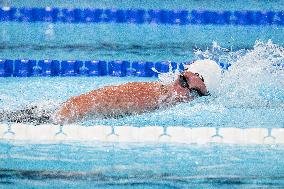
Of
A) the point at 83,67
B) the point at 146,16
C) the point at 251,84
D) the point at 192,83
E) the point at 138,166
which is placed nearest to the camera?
the point at 138,166

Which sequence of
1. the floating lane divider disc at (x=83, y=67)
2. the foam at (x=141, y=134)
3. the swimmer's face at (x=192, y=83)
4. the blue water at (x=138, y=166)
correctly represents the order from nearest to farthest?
the blue water at (x=138, y=166) < the foam at (x=141, y=134) < the swimmer's face at (x=192, y=83) < the floating lane divider disc at (x=83, y=67)

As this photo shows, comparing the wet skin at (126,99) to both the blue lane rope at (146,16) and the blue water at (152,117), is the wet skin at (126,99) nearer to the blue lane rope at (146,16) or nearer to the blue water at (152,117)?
the blue water at (152,117)

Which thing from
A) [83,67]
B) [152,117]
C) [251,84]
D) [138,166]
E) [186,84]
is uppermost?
[83,67]

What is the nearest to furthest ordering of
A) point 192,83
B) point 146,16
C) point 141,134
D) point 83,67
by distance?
point 141,134
point 192,83
point 83,67
point 146,16

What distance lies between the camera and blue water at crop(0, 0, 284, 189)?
2775 mm

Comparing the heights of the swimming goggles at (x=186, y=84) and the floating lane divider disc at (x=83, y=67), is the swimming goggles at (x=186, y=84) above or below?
below

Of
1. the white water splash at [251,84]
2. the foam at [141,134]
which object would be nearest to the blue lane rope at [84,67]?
the white water splash at [251,84]

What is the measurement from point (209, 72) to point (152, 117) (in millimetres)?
393

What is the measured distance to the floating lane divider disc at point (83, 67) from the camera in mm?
5219

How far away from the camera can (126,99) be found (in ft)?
11.2

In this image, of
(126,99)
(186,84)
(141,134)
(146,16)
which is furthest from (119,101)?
(146,16)

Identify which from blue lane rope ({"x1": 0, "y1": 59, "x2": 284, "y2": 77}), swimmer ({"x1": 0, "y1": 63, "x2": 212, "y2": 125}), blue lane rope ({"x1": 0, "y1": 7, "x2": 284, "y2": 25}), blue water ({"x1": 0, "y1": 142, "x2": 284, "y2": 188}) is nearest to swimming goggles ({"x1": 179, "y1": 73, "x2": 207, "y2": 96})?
swimmer ({"x1": 0, "y1": 63, "x2": 212, "y2": 125})

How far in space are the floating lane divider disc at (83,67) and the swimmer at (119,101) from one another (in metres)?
1.77

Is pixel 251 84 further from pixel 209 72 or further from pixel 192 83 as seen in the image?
pixel 192 83
